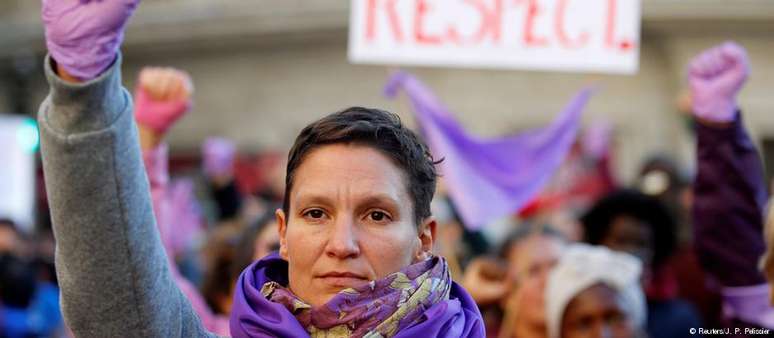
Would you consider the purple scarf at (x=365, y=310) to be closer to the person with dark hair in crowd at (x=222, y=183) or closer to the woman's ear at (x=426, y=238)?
the woman's ear at (x=426, y=238)

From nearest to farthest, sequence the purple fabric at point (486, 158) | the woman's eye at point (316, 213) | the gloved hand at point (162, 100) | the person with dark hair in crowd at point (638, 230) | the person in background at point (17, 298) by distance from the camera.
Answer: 1. the woman's eye at point (316, 213)
2. the gloved hand at point (162, 100)
3. the purple fabric at point (486, 158)
4. the person with dark hair in crowd at point (638, 230)
5. the person in background at point (17, 298)

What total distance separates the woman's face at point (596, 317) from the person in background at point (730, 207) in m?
0.57

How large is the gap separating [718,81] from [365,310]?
2024 mm

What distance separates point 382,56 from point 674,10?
47.0 feet

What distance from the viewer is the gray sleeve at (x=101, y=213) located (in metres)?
2.07

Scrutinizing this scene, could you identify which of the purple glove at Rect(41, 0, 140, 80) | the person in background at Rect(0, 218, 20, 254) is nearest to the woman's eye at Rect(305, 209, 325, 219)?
the purple glove at Rect(41, 0, 140, 80)

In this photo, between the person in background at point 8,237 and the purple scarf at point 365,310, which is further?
the person in background at point 8,237

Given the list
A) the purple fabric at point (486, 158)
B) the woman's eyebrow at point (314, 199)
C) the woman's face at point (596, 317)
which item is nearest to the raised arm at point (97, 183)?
the woman's eyebrow at point (314, 199)

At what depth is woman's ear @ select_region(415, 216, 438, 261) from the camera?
2588 mm

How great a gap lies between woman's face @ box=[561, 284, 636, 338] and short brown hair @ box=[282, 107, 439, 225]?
6.88ft

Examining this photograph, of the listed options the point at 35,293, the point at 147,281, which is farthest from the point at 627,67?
the point at 35,293

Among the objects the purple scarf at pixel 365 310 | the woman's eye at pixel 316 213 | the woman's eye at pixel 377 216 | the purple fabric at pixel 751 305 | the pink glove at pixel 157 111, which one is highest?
the woman's eye at pixel 316 213

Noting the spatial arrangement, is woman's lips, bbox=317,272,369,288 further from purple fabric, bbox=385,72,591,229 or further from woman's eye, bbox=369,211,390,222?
purple fabric, bbox=385,72,591,229

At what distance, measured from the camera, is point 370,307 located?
2.38 m
